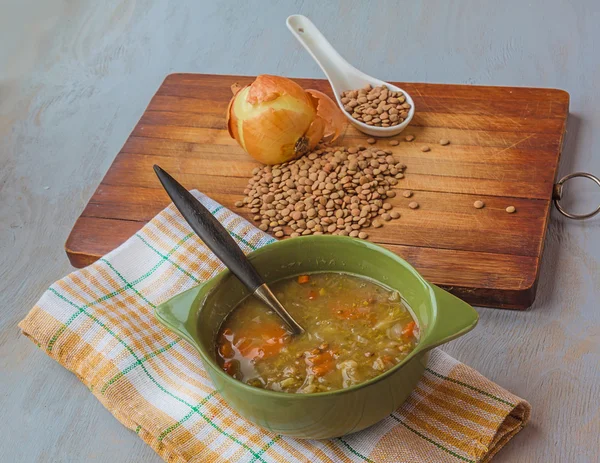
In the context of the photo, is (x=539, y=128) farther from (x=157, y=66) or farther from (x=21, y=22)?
(x=21, y=22)

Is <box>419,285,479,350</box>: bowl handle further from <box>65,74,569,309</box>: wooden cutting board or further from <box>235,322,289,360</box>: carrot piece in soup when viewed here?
<box>65,74,569,309</box>: wooden cutting board

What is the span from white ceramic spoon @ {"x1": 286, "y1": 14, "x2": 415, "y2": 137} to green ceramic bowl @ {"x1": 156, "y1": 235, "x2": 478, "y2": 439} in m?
0.67

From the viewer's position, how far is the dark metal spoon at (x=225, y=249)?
1.38 meters

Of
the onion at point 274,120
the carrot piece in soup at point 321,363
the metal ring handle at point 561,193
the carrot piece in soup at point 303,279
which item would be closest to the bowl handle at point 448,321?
the carrot piece in soup at point 321,363

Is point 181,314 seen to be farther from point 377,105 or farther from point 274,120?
point 377,105

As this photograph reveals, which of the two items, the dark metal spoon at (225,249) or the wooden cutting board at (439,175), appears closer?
the dark metal spoon at (225,249)

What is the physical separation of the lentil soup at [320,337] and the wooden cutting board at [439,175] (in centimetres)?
30

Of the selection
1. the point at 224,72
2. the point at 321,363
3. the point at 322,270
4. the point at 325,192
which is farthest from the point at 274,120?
the point at 321,363

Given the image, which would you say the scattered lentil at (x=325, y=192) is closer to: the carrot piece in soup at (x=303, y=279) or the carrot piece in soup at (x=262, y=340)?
the carrot piece in soup at (x=303, y=279)

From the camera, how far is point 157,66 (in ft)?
8.54

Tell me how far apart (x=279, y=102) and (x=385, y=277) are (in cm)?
64

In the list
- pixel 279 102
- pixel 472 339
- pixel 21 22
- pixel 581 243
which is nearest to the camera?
pixel 472 339

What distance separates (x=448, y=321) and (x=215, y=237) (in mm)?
413

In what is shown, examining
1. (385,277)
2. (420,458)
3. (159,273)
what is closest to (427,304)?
(385,277)
